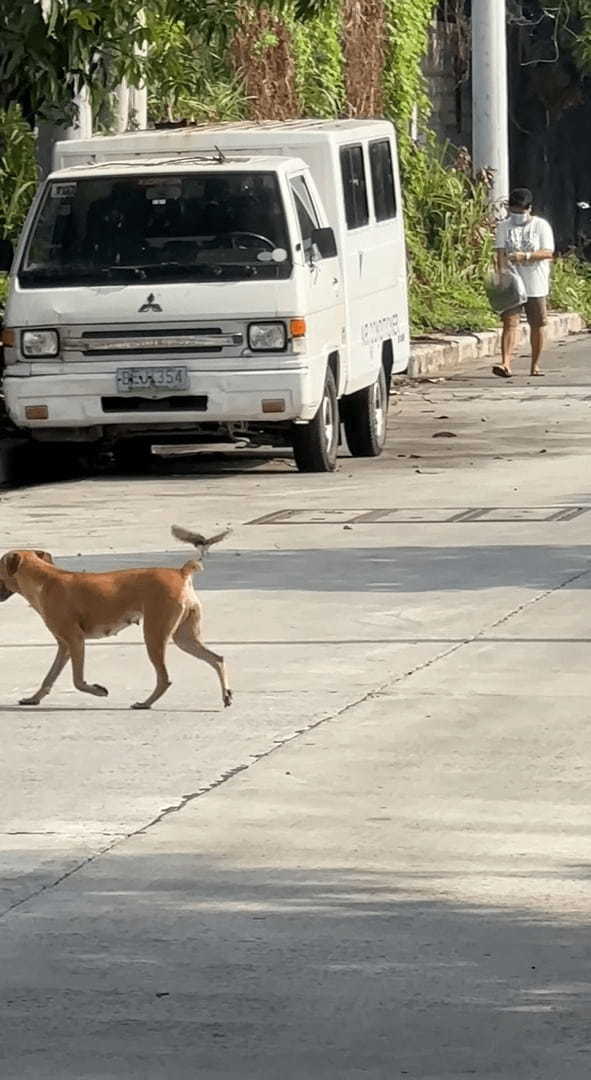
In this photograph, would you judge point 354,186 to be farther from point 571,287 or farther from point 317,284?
point 571,287

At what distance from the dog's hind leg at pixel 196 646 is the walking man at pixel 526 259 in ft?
52.3

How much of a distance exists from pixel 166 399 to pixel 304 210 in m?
1.67

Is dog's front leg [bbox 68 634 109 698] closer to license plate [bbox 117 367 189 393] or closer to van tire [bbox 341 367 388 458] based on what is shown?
license plate [bbox 117 367 189 393]

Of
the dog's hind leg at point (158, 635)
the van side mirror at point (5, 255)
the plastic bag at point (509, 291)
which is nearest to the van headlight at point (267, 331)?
the dog's hind leg at point (158, 635)

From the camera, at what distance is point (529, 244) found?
83.1ft

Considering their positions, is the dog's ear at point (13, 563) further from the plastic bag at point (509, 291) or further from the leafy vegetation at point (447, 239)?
the leafy vegetation at point (447, 239)

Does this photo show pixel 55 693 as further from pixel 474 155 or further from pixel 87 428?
pixel 474 155

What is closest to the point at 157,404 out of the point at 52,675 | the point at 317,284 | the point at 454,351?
the point at 317,284

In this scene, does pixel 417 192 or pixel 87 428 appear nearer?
pixel 87 428

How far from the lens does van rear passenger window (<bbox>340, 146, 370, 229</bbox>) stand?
18.7 m

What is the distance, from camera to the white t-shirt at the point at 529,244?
83.0 feet

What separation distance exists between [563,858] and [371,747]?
165cm

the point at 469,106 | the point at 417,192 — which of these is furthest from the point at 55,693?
the point at 469,106

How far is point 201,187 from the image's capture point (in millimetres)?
17344
